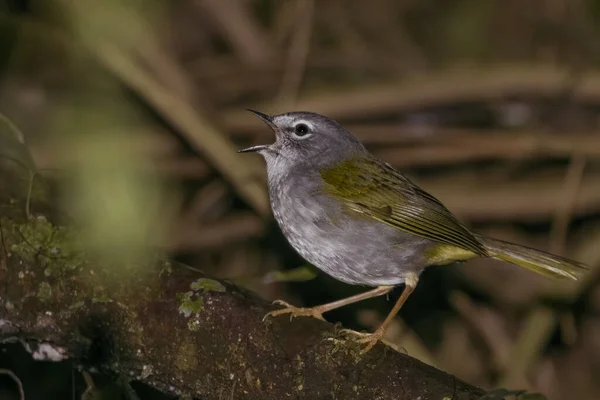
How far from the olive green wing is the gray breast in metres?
0.05

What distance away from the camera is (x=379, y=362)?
3.01m

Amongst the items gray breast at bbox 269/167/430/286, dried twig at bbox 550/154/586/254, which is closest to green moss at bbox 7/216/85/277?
gray breast at bbox 269/167/430/286

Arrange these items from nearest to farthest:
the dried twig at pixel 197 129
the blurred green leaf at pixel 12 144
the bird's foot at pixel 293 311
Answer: the bird's foot at pixel 293 311 < the blurred green leaf at pixel 12 144 < the dried twig at pixel 197 129

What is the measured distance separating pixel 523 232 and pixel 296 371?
4130 millimetres

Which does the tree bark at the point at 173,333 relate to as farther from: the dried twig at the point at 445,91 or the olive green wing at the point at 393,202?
the dried twig at the point at 445,91

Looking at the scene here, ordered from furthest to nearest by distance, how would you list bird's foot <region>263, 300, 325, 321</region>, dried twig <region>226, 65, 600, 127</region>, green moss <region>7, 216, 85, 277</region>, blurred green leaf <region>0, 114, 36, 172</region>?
dried twig <region>226, 65, 600, 127</region>
blurred green leaf <region>0, 114, 36, 172</region>
green moss <region>7, 216, 85, 277</region>
bird's foot <region>263, 300, 325, 321</region>

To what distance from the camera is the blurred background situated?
5.63 meters

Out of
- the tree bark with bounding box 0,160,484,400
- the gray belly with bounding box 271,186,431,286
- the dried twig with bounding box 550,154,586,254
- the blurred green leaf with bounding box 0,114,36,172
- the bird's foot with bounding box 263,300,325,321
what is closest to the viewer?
the tree bark with bounding box 0,160,484,400

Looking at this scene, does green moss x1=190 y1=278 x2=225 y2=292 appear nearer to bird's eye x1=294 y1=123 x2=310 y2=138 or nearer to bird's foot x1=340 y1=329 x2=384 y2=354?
bird's foot x1=340 y1=329 x2=384 y2=354

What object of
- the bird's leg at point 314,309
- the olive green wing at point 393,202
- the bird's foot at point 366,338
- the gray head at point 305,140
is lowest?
the bird's leg at point 314,309

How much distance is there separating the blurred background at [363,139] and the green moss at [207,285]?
162cm

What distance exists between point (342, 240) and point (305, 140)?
686 mm

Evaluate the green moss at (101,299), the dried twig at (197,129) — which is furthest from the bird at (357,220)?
the dried twig at (197,129)

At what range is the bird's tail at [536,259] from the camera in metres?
3.92
